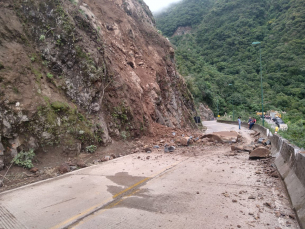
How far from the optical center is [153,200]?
16.9 feet

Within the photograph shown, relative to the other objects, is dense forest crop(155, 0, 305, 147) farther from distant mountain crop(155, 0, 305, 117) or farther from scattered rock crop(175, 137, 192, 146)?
scattered rock crop(175, 137, 192, 146)

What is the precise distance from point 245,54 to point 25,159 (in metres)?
77.4

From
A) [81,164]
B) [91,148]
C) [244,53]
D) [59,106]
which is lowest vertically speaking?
[81,164]

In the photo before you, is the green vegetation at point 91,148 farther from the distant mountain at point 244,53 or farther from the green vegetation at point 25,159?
the distant mountain at point 244,53

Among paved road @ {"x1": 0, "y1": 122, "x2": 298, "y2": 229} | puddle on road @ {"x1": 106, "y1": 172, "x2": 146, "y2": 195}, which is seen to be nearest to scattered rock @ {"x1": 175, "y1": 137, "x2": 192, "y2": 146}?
paved road @ {"x1": 0, "y1": 122, "x2": 298, "y2": 229}

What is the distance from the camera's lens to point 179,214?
14.4 ft

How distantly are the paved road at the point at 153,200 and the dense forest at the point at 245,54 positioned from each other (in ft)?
129

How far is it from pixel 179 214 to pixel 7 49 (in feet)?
28.5

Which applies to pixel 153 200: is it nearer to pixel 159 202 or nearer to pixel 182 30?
pixel 159 202

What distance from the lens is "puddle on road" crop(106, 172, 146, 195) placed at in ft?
19.6

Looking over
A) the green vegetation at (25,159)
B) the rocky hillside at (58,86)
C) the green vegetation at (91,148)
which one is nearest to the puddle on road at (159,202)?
the green vegetation at (25,159)

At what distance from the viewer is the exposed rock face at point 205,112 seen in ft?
195

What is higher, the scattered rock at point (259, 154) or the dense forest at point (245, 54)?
the dense forest at point (245, 54)

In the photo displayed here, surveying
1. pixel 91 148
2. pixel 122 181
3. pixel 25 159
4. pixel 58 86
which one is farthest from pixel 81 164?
pixel 58 86
